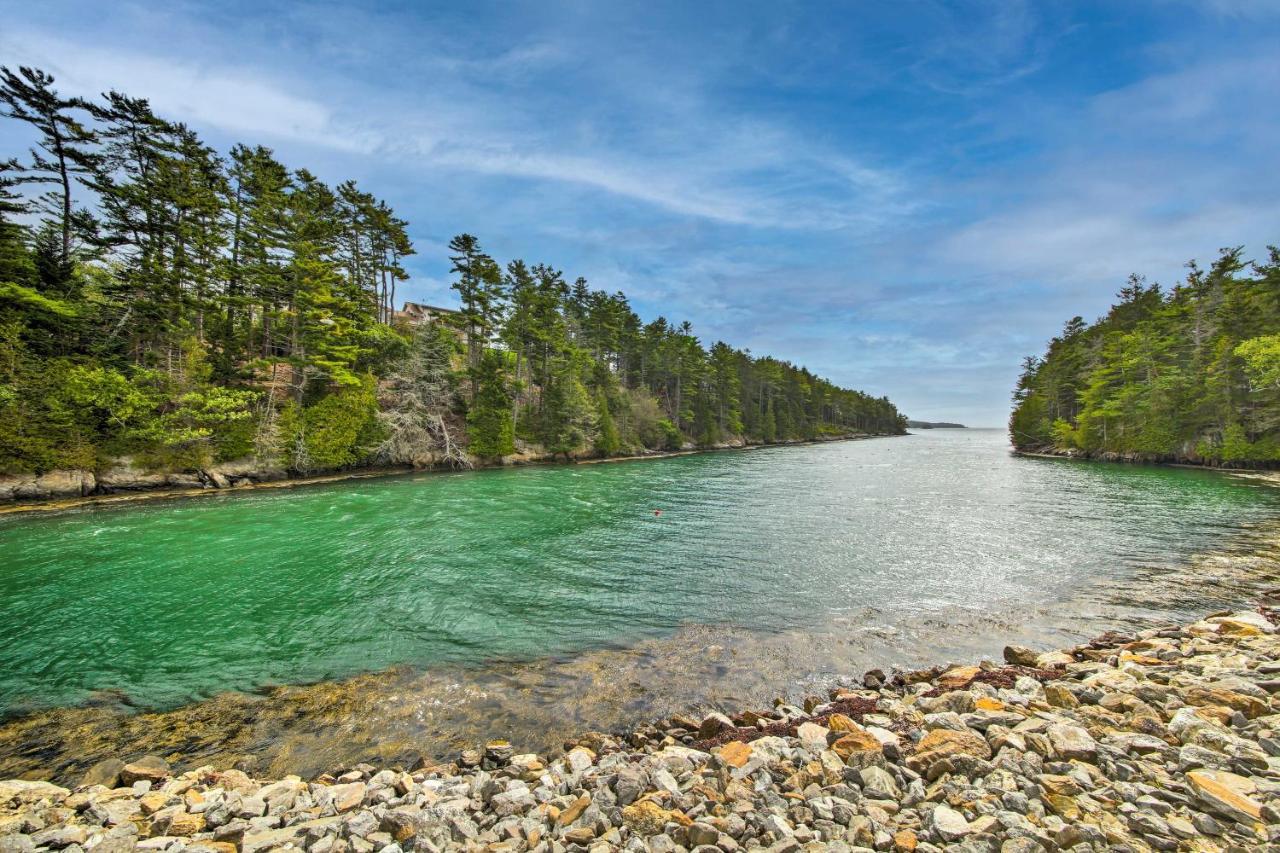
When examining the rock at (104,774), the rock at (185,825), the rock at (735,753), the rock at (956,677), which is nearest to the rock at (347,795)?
the rock at (185,825)

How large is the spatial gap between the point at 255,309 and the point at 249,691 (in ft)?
126

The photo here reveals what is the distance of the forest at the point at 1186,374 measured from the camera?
128 feet

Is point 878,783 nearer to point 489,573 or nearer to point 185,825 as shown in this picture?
point 185,825

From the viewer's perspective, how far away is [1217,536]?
17.3 meters

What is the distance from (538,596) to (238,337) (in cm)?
3499

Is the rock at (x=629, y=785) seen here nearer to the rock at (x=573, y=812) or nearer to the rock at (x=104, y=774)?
the rock at (x=573, y=812)

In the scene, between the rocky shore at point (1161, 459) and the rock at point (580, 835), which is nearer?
the rock at point (580, 835)

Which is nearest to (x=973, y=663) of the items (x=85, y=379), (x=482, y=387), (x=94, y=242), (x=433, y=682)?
(x=433, y=682)

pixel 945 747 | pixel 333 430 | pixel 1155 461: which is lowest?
pixel 945 747

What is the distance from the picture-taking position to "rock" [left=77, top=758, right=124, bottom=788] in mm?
5538

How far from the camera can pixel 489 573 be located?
13.6m

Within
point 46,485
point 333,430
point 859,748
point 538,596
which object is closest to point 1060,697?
point 859,748

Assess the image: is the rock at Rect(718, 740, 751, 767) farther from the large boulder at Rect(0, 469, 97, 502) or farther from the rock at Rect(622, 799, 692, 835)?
the large boulder at Rect(0, 469, 97, 502)

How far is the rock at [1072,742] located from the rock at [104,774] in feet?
32.9
